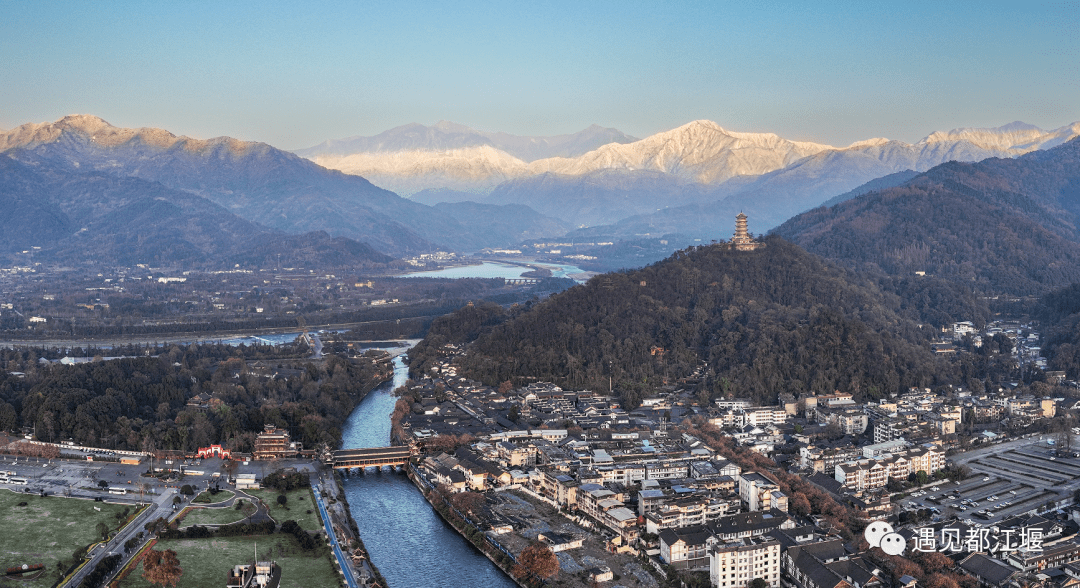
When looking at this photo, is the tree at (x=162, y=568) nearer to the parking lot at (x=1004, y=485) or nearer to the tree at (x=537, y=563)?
the tree at (x=537, y=563)

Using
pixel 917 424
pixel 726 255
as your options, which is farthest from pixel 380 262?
pixel 917 424

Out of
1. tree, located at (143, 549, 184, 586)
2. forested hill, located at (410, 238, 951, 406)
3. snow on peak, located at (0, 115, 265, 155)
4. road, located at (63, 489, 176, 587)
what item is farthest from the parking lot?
snow on peak, located at (0, 115, 265, 155)

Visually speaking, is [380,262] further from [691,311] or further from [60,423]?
[60,423]

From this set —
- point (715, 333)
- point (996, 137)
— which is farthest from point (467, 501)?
point (996, 137)

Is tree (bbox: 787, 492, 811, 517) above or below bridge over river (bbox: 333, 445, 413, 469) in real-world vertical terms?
above

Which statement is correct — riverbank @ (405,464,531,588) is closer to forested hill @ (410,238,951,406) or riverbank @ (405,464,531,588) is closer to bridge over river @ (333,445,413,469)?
bridge over river @ (333,445,413,469)

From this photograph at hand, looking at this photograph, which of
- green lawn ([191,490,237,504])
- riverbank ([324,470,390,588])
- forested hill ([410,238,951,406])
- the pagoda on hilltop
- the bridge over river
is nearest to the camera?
riverbank ([324,470,390,588])
